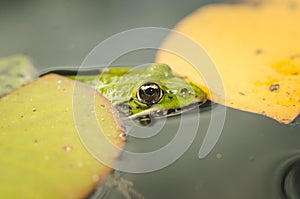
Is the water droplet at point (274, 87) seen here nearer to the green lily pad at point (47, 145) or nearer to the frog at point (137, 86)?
the frog at point (137, 86)

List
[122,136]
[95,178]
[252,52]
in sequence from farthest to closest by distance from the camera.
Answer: [252,52] → [122,136] → [95,178]

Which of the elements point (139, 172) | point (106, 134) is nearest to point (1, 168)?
point (106, 134)

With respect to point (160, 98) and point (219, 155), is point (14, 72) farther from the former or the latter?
point (219, 155)

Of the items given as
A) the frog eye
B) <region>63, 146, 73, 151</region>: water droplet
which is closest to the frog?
the frog eye

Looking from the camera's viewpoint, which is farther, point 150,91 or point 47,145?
point 150,91

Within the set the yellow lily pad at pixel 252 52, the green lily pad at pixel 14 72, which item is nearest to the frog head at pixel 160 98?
the yellow lily pad at pixel 252 52

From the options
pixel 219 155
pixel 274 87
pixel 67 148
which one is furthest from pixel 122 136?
pixel 274 87
